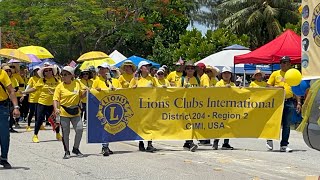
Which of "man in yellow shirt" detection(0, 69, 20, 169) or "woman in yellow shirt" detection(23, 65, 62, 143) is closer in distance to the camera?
"man in yellow shirt" detection(0, 69, 20, 169)

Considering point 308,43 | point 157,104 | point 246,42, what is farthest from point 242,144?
point 246,42

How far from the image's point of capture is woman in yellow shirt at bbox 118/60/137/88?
40.7 ft

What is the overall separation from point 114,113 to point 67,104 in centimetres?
106

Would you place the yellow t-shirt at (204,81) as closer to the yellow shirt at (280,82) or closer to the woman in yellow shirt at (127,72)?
the yellow shirt at (280,82)

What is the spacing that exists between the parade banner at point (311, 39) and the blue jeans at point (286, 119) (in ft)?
17.1

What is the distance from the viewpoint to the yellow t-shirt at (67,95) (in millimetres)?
11078

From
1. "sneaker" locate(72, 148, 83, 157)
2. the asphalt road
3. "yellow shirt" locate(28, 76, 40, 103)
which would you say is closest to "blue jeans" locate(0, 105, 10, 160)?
the asphalt road

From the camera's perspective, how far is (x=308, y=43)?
268 inches

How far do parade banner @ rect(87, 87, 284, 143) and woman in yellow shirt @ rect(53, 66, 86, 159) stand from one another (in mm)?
994

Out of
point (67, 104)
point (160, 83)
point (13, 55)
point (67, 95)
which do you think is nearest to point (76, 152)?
point (67, 104)

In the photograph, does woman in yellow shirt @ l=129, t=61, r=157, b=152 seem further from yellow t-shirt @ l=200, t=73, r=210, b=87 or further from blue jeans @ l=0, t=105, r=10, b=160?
blue jeans @ l=0, t=105, r=10, b=160

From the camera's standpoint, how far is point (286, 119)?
12148 millimetres

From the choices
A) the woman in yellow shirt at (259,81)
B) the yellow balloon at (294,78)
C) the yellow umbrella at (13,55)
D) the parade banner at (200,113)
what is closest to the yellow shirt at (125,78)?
the parade banner at (200,113)

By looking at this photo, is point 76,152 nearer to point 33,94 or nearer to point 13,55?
point 33,94
